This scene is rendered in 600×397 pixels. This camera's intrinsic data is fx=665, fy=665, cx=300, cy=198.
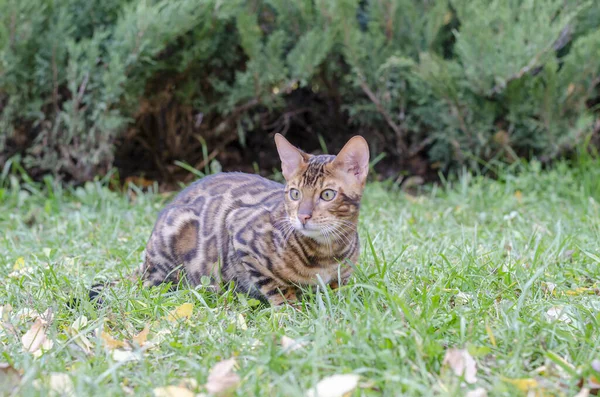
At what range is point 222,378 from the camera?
86.0 inches

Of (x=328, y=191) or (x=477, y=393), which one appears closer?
(x=477, y=393)

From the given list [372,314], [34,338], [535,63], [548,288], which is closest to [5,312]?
[34,338]

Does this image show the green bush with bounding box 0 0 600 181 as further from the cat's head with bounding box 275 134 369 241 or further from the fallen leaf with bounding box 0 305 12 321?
the fallen leaf with bounding box 0 305 12 321

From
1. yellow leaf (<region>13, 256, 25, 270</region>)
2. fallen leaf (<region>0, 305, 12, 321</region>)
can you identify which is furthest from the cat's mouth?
yellow leaf (<region>13, 256, 25, 270</region>)

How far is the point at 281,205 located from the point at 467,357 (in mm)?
1245

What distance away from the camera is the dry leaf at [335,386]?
82.0 inches

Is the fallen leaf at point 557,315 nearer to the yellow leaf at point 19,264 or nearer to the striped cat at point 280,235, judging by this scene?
the striped cat at point 280,235

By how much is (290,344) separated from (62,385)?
0.77 m

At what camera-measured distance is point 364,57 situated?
5.64m

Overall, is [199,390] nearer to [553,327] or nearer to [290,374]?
[290,374]

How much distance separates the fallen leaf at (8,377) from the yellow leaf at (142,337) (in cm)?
46

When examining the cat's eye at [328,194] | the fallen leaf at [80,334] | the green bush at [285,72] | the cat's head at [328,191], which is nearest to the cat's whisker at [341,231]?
the cat's head at [328,191]

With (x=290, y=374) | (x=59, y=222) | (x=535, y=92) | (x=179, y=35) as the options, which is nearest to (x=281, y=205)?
(x=290, y=374)

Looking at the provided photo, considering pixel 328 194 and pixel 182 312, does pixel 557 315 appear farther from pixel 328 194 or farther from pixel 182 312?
pixel 182 312
